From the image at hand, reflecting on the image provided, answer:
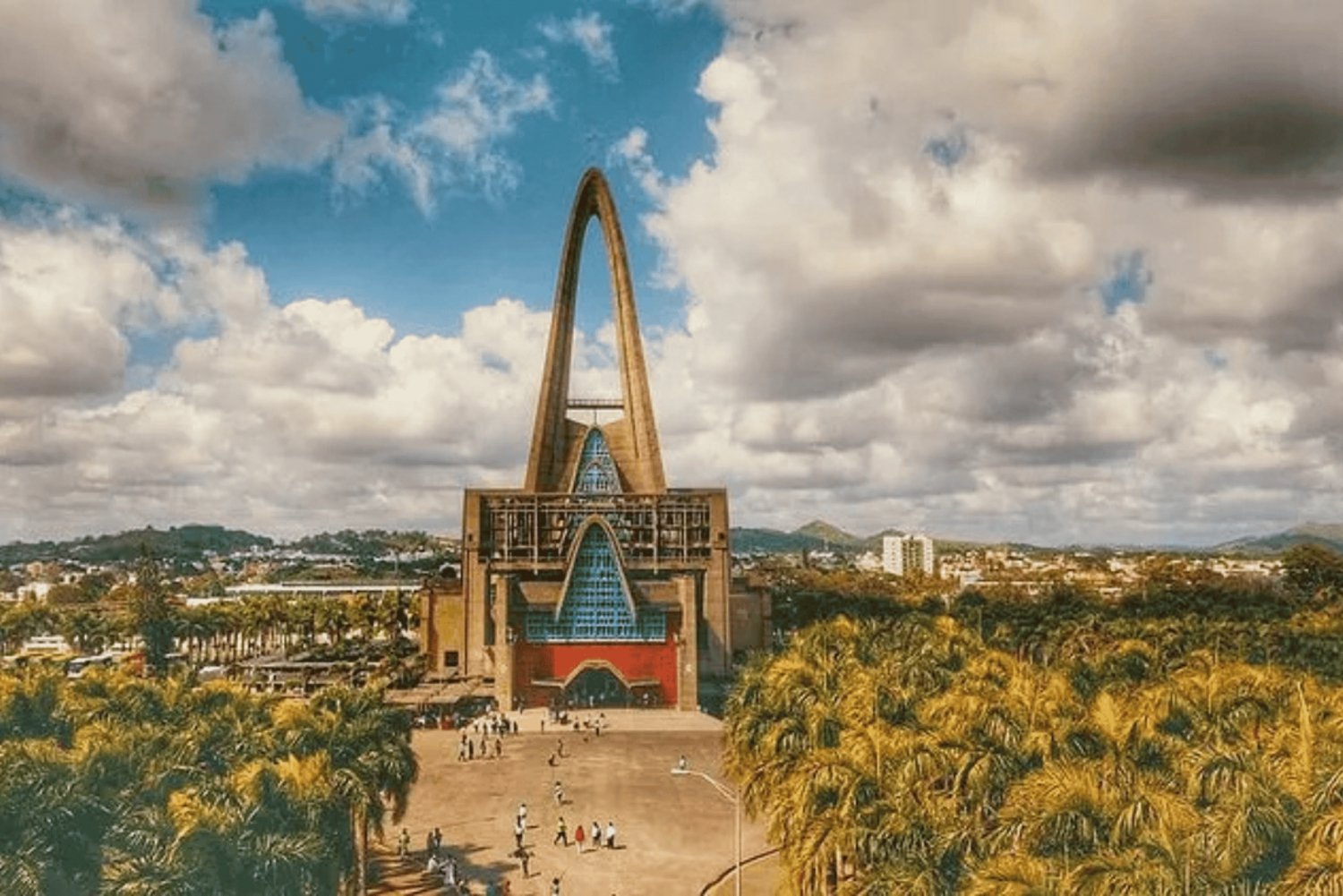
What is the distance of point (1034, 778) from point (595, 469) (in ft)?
252

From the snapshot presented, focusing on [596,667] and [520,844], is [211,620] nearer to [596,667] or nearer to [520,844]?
[596,667]

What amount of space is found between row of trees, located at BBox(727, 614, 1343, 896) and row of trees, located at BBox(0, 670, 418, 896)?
1053 cm

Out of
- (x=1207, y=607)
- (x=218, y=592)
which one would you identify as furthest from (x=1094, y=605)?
(x=218, y=592)

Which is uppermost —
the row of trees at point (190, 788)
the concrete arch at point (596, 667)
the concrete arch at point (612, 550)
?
the concrete arch at point (612, 550)

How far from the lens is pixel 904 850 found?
63.5 feet

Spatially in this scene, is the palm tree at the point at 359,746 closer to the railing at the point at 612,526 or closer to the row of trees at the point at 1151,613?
the row of trees at the point at 1151,613

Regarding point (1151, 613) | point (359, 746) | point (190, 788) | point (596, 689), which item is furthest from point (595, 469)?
point (190, 788)

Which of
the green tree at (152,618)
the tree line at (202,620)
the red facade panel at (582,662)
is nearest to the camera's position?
the red facade panel at (582,662)

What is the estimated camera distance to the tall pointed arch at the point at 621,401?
95.1 metres

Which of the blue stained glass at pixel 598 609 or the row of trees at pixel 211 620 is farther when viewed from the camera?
the row of trees at pixel 211 620

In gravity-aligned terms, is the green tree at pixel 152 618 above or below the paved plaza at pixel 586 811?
above

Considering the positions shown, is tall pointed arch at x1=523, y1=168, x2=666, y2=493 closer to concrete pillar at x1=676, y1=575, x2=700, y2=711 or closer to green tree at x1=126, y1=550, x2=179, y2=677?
concrete pillar at x1=676, y1=575, x2=700, y2=711

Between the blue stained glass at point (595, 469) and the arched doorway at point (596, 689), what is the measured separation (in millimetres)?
21664

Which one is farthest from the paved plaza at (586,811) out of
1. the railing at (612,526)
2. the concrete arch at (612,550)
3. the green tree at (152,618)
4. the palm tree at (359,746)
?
the green tree at (152,618)
